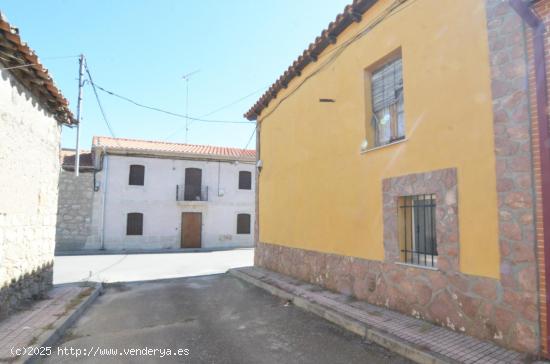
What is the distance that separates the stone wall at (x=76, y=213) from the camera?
60.3 feet

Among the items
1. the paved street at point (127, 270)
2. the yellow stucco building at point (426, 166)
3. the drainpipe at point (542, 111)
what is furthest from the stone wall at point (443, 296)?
the paved street at point (127, 270)

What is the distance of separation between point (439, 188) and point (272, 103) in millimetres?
6877

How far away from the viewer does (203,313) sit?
612 cm

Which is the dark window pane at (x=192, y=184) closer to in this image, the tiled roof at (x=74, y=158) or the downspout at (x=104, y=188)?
the downspout at (x=104, y=188)

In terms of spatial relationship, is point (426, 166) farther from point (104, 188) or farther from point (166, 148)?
point (166, 148)

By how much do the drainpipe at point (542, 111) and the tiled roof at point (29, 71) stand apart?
619cm

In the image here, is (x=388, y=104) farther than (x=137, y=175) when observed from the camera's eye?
No

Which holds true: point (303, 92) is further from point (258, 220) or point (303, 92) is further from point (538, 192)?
point (538, 192)

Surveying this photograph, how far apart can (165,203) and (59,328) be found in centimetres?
1592

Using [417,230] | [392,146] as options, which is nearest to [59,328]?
[417,230]

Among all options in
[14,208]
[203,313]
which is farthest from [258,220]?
[14,208]

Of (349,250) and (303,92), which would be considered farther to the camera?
(303,92)

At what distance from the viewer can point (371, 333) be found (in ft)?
15.0

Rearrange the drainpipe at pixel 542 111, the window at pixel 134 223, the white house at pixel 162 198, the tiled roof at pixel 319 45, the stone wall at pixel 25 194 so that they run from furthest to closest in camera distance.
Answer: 1. the window at pixel 134 223
2. the white house at pixel 162 198
3. the tiled roof at pixel 319 45
4. the stone wall at pixel 25 194
5. the drainpipe at pixel 542 111
